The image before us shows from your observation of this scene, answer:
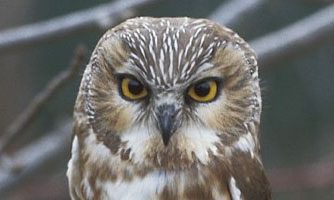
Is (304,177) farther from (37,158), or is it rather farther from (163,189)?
(163,189)

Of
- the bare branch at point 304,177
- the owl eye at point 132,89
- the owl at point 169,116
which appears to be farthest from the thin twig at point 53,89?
the bare branch at point 304,177

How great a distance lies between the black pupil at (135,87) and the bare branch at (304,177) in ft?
14.3

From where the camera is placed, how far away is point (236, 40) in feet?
16.0

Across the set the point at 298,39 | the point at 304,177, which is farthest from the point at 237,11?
the point at 304,177

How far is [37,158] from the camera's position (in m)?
6.12

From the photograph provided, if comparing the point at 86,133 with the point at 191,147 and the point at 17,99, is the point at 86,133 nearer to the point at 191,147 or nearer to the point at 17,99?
the point at 191,147

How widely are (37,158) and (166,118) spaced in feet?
5.70

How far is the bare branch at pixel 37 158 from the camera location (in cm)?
586

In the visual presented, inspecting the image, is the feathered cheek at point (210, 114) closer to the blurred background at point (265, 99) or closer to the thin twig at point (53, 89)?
the thin twig at point (53, 89)

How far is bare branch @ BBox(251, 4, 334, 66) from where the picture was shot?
5914 mm

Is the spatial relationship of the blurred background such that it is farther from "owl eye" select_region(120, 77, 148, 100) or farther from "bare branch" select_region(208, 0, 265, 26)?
"owl eye" select_region(120, 77, 148, 100)

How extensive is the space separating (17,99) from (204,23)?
4622 millimetres

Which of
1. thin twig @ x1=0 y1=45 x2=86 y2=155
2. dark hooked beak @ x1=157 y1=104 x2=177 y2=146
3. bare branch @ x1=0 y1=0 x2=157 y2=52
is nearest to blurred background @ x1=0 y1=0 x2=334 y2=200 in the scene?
bare branch @ x1=0 y1=0 x2=157 y2=52

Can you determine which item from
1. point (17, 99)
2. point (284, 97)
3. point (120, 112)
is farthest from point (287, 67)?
point (120, 112)
